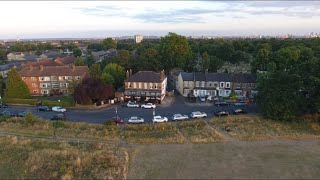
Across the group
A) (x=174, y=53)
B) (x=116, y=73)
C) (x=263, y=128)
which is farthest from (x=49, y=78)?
(x=263, y=128)

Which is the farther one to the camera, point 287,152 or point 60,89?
point 60,89

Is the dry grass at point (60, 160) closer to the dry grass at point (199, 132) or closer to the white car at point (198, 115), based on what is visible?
the dry grass at point (199, 132)

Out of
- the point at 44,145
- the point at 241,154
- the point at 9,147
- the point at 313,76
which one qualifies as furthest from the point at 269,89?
the point at 9,147

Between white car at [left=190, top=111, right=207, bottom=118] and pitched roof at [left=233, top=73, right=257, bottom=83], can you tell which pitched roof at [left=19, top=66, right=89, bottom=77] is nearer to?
white car at [left=190, top=111, right=207, bottom=118]

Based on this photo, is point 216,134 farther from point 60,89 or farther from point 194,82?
point 60,89

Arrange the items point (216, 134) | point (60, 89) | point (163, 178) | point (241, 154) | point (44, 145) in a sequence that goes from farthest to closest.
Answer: point (60, 89)
point (216, 134)
point (44, 145)
point (241, 154)
point (163, 178)

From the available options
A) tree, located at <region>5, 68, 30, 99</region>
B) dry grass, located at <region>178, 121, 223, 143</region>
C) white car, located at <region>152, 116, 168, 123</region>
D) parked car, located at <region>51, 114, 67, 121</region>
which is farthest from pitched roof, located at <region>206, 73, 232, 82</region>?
tree, located at <region>5, 68, 30, 99</region>
